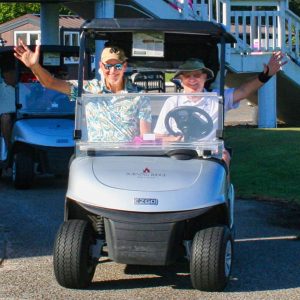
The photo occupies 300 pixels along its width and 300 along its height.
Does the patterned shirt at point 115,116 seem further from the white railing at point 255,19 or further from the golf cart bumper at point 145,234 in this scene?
the white railing at point 255,19

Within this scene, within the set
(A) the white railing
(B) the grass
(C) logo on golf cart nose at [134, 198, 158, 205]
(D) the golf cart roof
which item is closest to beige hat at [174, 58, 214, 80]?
(D) the golf cart roof

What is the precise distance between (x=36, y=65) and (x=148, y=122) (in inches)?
38.2

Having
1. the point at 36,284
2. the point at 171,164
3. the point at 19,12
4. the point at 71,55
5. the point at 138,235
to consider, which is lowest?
the point at 36,284

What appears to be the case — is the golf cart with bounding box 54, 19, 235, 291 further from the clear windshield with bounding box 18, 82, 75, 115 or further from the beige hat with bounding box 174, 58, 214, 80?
the clear windshield with bounding box 18, 82, 75, 115

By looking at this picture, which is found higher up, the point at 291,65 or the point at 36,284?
the point at 291,65

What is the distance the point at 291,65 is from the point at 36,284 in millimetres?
11154

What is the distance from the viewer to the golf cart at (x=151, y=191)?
510 cm

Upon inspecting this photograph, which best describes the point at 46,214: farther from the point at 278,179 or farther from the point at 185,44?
the point at 278,179

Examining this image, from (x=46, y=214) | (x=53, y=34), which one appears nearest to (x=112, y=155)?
(x=46, y=214)

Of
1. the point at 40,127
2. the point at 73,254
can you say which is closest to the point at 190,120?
the point at 73,254

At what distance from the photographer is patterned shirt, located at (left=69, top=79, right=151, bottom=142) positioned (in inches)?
227

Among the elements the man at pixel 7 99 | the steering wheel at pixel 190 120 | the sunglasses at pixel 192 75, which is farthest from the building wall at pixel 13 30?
the steering wheel at pixel 190 120

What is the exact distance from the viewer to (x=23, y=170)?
966 cm

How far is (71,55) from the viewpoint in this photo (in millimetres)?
10625
